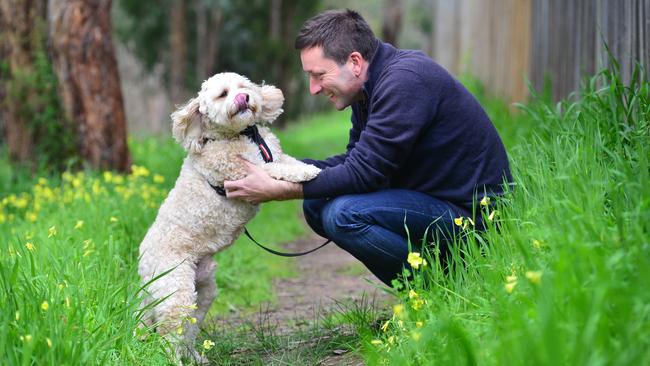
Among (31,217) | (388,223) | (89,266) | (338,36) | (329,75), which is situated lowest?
(31,217)

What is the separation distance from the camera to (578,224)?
2773mm

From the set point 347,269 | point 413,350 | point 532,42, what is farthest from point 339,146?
point 413,350

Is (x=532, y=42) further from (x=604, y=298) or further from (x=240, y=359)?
(x=604, y=298)

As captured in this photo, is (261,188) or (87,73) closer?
(261,188)

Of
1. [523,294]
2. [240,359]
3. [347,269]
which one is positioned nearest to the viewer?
[523,294]

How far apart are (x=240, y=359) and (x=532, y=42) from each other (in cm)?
582

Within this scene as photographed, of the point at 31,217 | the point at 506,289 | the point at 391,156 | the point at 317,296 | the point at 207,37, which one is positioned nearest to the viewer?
the point at 506,289

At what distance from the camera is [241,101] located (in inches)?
151

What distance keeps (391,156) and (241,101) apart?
0.78 meters

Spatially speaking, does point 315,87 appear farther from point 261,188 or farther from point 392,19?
point 392,19

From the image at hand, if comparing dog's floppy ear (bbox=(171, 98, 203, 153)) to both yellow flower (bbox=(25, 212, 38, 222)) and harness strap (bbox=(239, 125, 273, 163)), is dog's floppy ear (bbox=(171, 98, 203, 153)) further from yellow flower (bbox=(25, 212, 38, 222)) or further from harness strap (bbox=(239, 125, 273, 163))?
yellow flower (bbox=(25, 212, 38, 222))

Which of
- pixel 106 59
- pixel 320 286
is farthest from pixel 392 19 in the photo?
pixel 320 286

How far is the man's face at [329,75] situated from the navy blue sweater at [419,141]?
0.08 m

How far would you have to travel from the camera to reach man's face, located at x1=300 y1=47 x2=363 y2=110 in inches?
154
